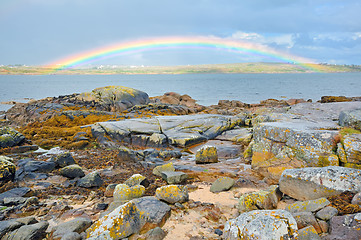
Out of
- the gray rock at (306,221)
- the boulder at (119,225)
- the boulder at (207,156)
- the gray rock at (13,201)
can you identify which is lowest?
the boulder at (207,156)

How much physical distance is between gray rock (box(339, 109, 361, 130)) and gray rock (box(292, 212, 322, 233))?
6.43 meters

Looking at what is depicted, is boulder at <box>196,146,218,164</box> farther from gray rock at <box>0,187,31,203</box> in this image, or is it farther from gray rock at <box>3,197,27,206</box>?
gray rock at <box>3,197,27,206</box>

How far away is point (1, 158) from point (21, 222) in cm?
487

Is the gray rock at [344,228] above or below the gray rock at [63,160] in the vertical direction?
above

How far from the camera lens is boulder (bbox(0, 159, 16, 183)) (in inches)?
349

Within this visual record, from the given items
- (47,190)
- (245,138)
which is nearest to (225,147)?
(245,138)

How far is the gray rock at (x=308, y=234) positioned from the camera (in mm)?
4500

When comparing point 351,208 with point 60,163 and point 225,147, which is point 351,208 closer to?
point 225,147

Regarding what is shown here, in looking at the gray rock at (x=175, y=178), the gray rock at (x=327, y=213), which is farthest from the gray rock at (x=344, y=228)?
the gray rock at (x=175, y=178)

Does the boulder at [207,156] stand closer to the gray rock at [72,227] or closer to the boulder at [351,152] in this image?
the boulder at [351,152]

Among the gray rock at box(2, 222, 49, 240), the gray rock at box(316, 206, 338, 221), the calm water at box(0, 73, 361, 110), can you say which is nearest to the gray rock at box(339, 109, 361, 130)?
Answer: the gray rock at box(316, 206, 338, 221)

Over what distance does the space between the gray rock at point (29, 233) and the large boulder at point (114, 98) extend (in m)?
21.7

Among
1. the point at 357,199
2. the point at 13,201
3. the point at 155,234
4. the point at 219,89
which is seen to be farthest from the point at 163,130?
the point at 219,89

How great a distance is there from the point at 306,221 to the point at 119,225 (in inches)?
147
